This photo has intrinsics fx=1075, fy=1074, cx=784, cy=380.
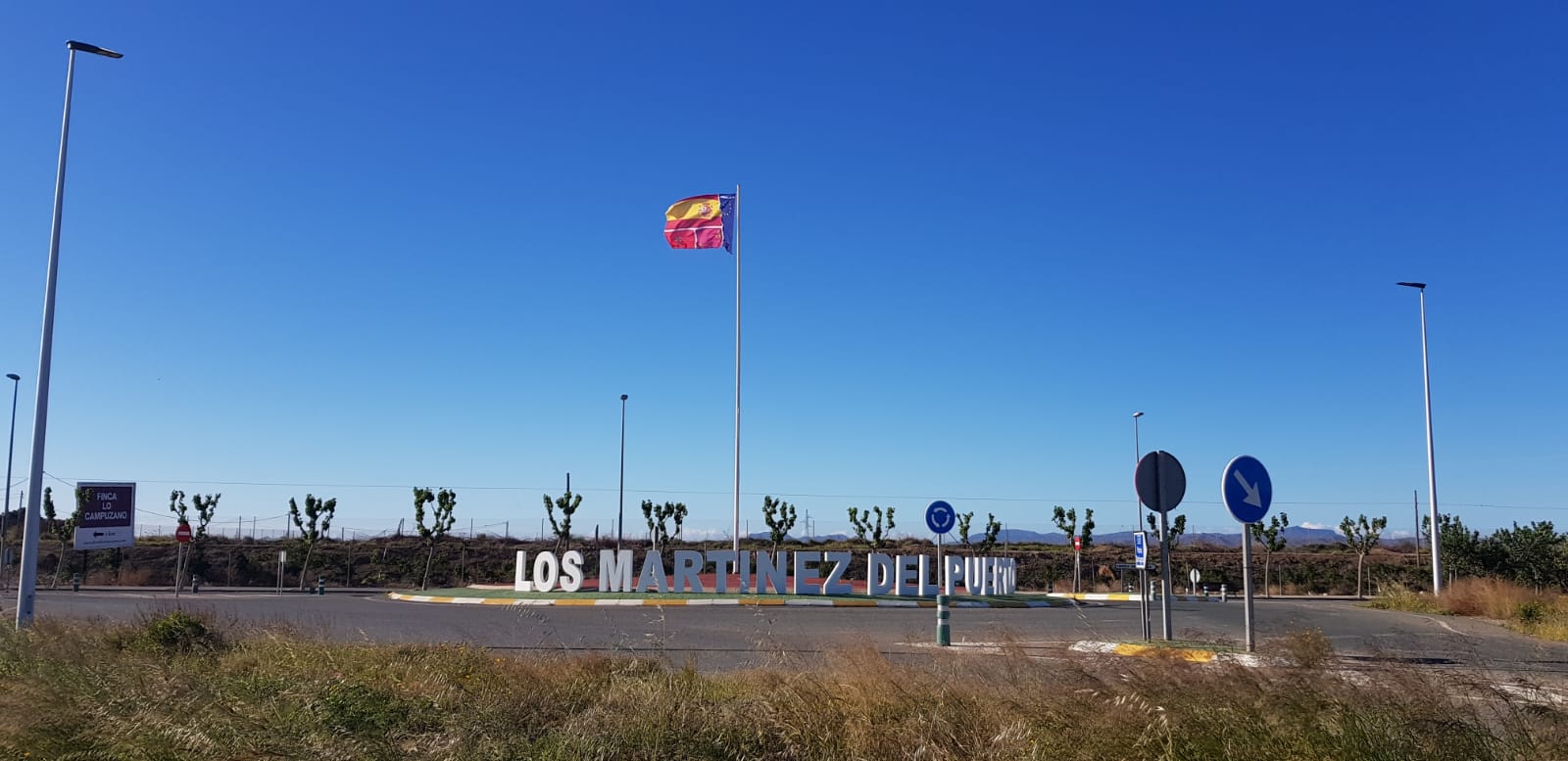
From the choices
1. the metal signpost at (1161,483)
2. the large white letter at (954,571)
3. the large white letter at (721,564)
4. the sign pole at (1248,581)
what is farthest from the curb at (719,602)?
the sign pole at (1248,581)

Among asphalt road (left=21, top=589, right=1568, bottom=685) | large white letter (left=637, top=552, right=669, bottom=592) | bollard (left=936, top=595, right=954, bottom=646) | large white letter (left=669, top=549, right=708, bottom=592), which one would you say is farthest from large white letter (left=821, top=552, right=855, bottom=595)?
bollard (left=936, top=595, right=954, bottom=646)

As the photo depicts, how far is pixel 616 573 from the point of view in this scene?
31.8m

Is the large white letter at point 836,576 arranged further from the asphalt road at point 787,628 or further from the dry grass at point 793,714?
the dry grass at point 793,714

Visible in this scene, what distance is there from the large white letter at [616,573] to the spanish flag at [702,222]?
36.1 ft

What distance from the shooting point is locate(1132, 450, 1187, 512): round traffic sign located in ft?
46.8

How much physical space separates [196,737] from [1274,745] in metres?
6.28

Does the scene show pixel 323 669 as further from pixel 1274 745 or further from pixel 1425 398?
pixel 1425 398

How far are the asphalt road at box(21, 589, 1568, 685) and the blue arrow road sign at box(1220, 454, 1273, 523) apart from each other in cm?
134

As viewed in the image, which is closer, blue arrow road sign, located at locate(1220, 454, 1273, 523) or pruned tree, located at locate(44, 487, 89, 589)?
blue arrow road sign, located at locate(1220, 454, 1273, 523)

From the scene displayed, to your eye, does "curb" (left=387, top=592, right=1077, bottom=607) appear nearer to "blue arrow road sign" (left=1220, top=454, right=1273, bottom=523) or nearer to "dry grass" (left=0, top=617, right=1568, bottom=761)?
"blue arrow road sign" (left=1220, top=454, right=1273, bottom=523)

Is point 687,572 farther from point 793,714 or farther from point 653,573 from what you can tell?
point 793,714

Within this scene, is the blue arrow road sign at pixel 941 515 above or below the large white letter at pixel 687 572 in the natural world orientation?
above

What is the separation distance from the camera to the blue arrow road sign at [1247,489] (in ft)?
42.7

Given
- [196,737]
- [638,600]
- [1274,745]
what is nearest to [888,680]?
[1274,745]
